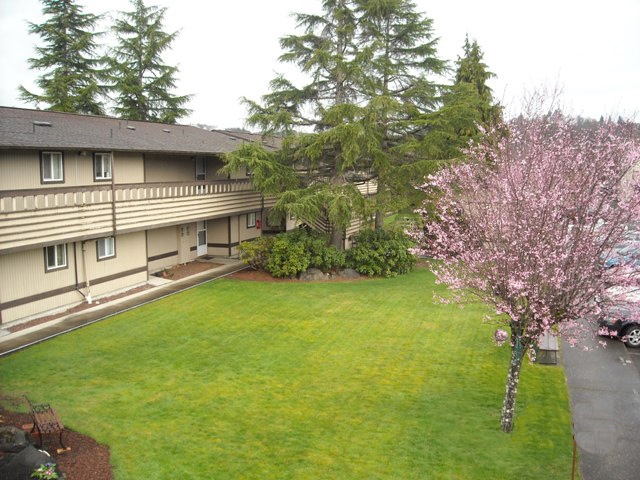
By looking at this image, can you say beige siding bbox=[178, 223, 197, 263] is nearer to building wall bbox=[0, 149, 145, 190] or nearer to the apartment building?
the apartment building

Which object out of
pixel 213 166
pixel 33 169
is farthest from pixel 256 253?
pixel 33 169

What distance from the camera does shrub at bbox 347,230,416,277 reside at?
2586 cm

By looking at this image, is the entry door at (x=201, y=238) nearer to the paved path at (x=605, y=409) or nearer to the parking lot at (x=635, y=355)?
the paved path at (x=605, y=409)

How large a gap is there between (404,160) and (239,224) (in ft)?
32.5

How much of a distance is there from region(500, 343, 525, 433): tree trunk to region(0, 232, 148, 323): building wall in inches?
597

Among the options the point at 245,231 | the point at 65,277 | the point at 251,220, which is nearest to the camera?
the point at 65,277

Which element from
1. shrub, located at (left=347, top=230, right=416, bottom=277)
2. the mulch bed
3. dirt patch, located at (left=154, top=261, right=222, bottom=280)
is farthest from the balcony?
the mulch bed

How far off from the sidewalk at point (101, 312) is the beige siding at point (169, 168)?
4757 mm

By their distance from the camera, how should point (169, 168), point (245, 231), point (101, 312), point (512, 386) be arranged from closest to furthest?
point (512, 386) → point (101, 312) → point (169, 168) → point (245, 231)

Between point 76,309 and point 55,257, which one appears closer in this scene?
point 55,257

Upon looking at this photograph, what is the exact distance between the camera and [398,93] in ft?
91.7

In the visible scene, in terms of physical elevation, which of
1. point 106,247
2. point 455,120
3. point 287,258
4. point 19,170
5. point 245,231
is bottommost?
point 287,258

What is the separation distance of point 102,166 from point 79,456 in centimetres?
1378

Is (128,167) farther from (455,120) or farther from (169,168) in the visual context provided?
(455,120)
